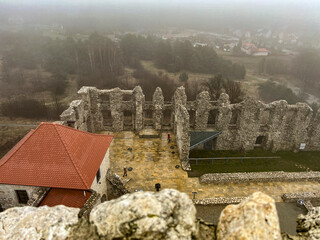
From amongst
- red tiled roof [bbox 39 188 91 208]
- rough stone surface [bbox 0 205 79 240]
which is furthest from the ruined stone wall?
rough stone surface [bbox 0 205 79 240]

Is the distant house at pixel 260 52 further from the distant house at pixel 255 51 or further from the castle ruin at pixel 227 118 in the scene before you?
the castle ruin at pixel 227 118

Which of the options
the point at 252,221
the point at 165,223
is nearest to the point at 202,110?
the point at 252,221

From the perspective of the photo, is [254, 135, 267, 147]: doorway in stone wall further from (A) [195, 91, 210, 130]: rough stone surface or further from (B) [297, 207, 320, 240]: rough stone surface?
(B) [297, 207, 320, 240]: rough stone surface

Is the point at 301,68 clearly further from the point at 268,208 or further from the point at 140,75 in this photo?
the point at 268,208

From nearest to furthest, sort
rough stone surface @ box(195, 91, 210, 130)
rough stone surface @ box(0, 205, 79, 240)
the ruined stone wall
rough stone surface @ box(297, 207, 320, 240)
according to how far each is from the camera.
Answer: rough stone surface @ box(297, 207, 320, 240) < rough stone surface @ box(0, 205, 79, 240) < the ruined stone wall < rough stone surface @ box(195, 91, 210, 130)

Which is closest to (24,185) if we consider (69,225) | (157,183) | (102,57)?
(69,225)
